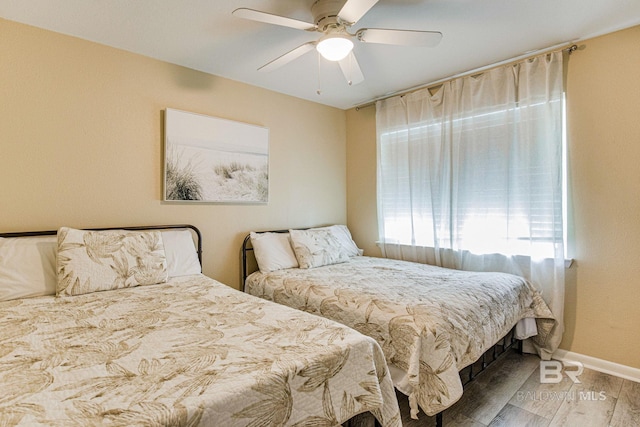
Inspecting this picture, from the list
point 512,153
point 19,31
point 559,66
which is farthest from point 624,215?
point 19,31

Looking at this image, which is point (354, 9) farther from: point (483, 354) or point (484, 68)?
point (483, 354)

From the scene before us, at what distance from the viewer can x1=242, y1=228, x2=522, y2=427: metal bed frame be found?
79.7 inches

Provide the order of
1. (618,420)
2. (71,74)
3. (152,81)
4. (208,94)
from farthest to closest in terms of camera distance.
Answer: (208,94) → (152,81) → (71,74) → (618,420)

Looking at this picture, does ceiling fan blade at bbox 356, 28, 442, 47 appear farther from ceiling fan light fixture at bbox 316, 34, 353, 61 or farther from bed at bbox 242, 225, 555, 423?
bed at bbox 242, 225, 555, 423

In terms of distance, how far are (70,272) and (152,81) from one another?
1.57 metres

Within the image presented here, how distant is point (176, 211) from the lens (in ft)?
8.95

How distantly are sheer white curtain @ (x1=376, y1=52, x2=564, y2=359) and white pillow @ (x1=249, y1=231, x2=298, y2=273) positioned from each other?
113 centimetres

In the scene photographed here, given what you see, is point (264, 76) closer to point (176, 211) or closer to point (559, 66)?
point (176, 211)

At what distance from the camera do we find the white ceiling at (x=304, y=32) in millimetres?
1942

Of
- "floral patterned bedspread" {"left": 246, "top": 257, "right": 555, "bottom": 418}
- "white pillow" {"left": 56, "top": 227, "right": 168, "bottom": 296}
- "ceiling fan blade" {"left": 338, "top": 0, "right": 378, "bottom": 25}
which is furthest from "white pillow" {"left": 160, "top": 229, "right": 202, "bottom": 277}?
"ceiling fan blade" {"left": 338, "top": 0, "right": 378, "bottom": 25}

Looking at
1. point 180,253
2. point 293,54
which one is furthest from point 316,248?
point 293,54

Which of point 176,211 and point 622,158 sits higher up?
point 622,158

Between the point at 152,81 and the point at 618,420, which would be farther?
the point at 152,81

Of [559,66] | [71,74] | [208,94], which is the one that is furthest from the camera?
[208,94]
